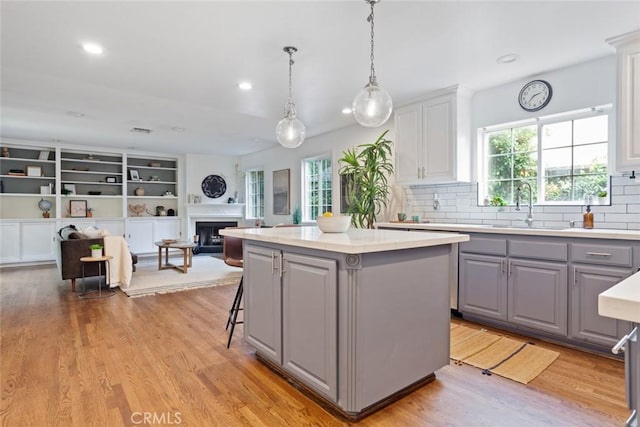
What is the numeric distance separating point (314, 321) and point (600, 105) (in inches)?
125

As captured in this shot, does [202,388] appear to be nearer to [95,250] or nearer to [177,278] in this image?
[95,250]

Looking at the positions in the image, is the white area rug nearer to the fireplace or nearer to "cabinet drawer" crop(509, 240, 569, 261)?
the fireplace

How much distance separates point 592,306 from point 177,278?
511 cm

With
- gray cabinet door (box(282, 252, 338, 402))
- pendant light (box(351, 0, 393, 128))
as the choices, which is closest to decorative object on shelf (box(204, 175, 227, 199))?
pendant light (box(351, 0, 393, 128))

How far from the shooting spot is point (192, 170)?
8.61m

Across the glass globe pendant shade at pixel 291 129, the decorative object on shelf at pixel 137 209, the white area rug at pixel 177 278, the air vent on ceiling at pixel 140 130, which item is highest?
the air vent on ceiling at pixel 140 130

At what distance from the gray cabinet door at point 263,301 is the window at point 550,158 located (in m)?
2.77

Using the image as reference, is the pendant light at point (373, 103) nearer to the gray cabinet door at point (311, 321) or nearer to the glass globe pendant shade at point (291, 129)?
the glass globe pendant shade at point (291, 129)

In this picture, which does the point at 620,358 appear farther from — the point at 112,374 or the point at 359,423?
the point at 112,374

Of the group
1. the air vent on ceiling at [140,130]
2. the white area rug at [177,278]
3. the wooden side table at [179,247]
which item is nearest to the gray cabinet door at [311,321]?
the white area rug at [177,278]

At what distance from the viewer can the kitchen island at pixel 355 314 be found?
178cm

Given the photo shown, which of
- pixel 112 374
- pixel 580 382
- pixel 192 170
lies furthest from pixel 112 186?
pixel 580 382

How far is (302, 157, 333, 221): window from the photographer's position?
6.11m

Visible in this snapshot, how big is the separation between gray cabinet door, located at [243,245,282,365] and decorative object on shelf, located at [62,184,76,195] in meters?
6.88
